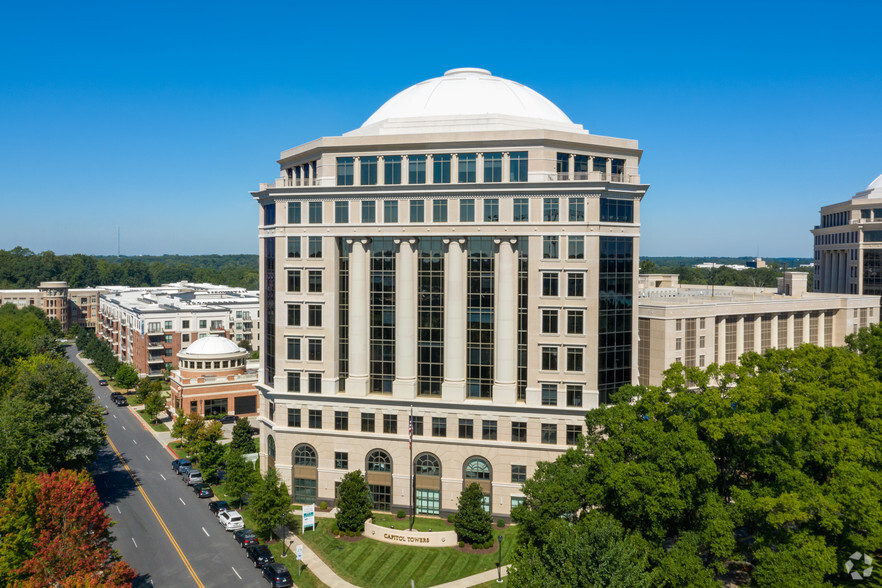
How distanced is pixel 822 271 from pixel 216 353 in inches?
4282

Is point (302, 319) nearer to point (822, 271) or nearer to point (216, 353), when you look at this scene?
point (216, 353)

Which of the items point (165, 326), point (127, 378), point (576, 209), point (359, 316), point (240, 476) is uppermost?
point (576, 209)

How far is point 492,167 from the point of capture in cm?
6462

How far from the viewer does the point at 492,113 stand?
6938 centimetres

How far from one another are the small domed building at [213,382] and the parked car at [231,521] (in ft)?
141

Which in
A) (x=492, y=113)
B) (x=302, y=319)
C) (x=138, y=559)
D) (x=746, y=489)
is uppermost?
(x=492, y=113)

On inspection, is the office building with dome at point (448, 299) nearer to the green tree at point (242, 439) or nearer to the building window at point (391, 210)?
the building window at point (391, 210)

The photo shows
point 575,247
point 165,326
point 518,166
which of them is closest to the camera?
point 575,247

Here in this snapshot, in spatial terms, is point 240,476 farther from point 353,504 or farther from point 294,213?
point 294,213

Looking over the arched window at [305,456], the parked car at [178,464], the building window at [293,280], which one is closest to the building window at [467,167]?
the building window at [293,280]

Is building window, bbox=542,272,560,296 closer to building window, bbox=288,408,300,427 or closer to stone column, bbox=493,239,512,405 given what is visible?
stone column, bbox=493,239,512,405

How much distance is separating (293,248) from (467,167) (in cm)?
2062

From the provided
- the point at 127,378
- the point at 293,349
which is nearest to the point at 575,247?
the point at 293,349

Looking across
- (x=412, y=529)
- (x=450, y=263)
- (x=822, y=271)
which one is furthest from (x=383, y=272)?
(x=822, y=271)
